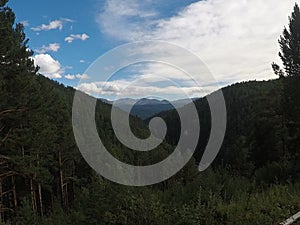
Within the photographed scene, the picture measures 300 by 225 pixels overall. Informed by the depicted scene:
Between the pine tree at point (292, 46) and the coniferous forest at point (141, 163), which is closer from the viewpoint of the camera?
the coniferous forest at point (141, 163)

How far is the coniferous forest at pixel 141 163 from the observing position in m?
5.61

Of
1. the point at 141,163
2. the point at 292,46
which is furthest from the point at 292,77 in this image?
the point at 141,163

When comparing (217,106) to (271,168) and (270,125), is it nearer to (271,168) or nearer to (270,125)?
(271,168)

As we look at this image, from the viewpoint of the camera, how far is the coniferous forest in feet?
18.4

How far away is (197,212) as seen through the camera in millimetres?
5176

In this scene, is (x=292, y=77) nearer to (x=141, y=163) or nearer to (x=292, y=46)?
(x=292, y=46)

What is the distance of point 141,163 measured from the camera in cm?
1000

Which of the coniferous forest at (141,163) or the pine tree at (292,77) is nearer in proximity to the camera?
the coniferous forest at (141,163)

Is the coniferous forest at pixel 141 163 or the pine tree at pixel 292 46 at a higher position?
the pine tree at pixel 292 46

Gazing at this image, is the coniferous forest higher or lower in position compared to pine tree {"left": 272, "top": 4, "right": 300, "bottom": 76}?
lower

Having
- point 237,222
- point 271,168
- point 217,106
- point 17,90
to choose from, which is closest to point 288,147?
point 271,168

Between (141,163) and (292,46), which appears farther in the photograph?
(292,46)

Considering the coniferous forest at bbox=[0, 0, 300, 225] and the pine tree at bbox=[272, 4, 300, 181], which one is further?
the pine tree at bbox=[272, 4, 300, 181]

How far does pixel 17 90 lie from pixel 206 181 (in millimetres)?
11119
